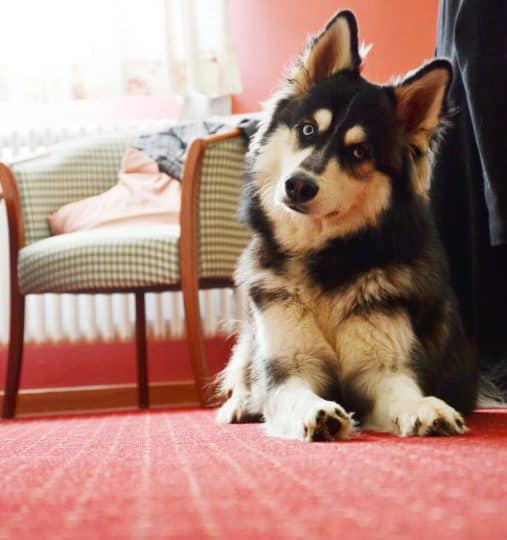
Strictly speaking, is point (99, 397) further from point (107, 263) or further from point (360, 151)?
point (360, 151)

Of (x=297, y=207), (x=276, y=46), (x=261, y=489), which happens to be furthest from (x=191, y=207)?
(x=261, y=489)

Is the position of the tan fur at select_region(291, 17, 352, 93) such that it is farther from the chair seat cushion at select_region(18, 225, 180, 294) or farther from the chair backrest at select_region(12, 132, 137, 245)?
the chair backrest at select_region(12, 132, 137, 245)

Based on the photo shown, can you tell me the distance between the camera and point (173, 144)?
307 centimetres

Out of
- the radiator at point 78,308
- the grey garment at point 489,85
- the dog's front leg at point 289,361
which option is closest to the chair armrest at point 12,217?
the radiator at point 78,308

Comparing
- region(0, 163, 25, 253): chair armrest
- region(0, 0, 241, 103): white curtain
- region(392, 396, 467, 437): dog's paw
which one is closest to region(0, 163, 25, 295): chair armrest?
region(0, 163, 25, 253): chair armrest

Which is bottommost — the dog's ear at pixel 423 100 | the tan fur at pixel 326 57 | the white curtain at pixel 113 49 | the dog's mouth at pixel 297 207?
the dog's mouth at pixel 297 207

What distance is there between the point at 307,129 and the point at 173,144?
1515 mm

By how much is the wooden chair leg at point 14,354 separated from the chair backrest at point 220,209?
62 cm

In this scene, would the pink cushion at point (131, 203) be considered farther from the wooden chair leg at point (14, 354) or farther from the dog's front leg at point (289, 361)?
the dog's front leg at point (289, 361)

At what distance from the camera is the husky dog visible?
59.1 inches

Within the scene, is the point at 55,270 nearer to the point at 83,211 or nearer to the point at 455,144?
the point at 83,211

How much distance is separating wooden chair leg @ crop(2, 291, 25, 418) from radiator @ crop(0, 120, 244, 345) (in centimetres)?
59

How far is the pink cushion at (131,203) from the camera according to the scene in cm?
290

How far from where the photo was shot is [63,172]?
3.02 meters
